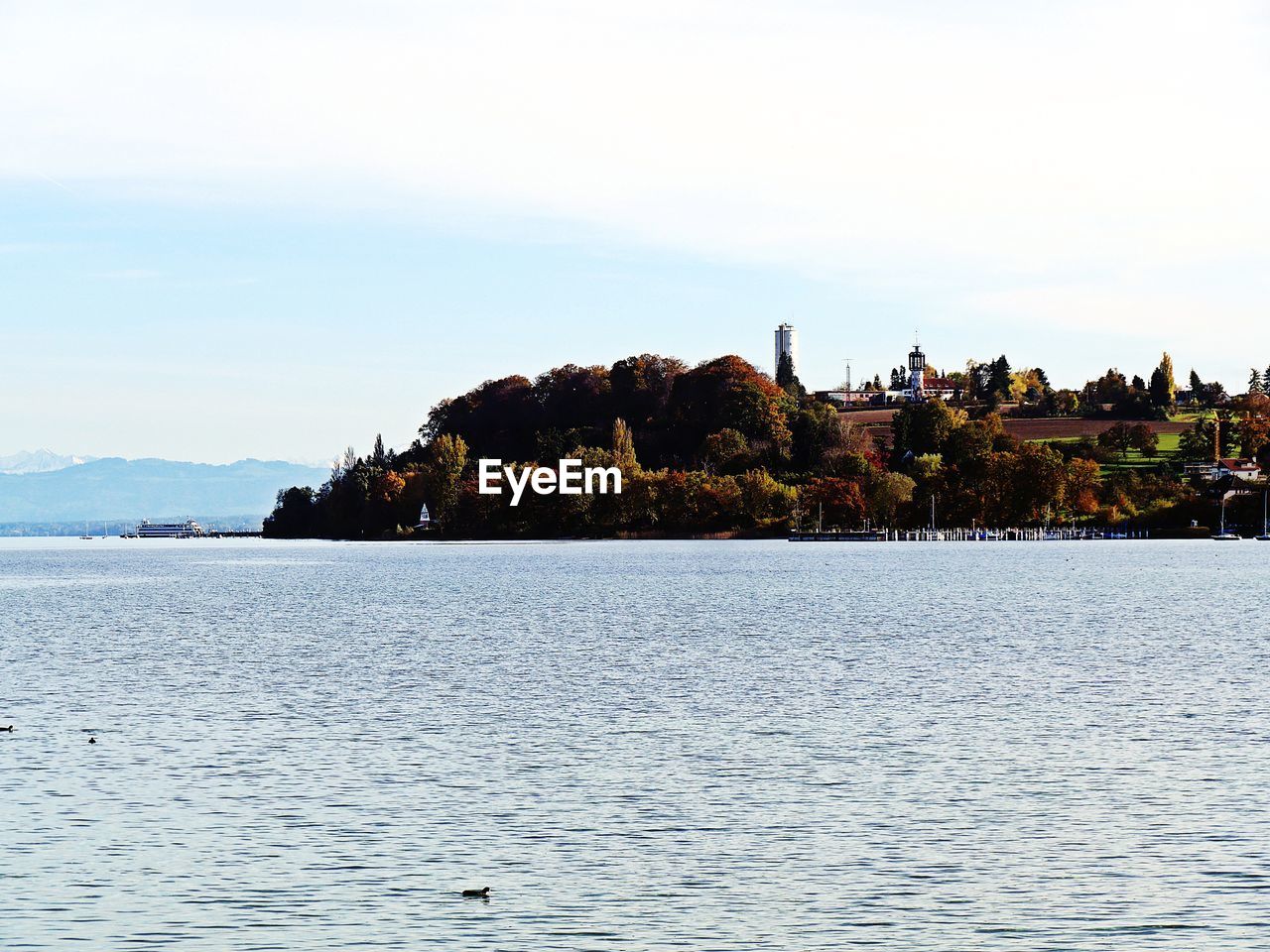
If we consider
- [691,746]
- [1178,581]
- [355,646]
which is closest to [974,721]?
[691,746]

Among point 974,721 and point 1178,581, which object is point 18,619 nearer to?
point 974,721

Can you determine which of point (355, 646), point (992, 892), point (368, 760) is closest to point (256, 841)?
point (368, 760)

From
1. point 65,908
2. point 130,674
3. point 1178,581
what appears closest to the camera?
point 65,908

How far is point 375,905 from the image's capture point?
1828 cm

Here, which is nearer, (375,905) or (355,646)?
(375,905)

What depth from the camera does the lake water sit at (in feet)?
58.3

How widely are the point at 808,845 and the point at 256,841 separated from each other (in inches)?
290

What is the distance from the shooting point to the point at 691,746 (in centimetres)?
3019

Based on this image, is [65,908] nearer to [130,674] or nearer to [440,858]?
[440,858]

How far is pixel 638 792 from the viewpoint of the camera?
995 inches

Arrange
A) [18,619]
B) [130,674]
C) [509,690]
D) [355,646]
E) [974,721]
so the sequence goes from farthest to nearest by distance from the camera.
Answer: [18,619]
[355,646]
[130,674]
[509,690]
[974,721]

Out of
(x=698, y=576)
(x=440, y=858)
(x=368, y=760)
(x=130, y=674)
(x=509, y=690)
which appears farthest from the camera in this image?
(x=698, y=576)

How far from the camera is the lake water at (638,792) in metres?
17.8

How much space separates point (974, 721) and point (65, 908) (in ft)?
67.8
